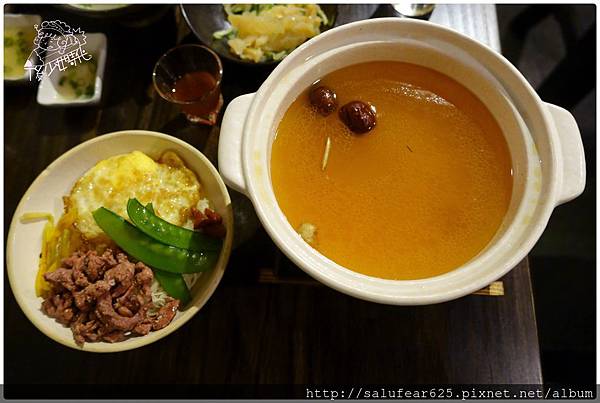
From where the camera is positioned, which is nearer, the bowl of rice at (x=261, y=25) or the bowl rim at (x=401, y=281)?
the bowl rim at (x=401, y=281)

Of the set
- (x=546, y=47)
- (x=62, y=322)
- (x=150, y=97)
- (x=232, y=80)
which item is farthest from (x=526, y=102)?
(x=546, y=47)

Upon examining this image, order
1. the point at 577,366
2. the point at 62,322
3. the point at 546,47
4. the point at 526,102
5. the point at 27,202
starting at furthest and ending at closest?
1. the point at 546,47
2. the point at 577,366
3. the point at 27,202
4. the point at 62,322
5. the point at 526,102

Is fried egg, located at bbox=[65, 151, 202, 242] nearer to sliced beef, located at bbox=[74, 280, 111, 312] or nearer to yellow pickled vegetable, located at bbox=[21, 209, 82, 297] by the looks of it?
yellow pickled vegetable, located at bbox=[21, 209, 82, 297]

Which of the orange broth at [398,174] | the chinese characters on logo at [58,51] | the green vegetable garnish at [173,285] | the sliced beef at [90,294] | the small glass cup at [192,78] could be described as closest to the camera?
the orange broth at [398,174]

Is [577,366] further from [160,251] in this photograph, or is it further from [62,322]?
[62,322]

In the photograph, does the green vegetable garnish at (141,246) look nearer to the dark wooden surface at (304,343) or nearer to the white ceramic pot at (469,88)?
the dark wooden surface at (304,343)

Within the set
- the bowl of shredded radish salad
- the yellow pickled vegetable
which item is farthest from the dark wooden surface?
the bowl of shredded radish salad

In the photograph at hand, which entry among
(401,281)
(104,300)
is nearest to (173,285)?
(104,300)

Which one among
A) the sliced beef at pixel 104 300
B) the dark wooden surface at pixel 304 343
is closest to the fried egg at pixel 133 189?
the sliced beef at pixel 104 300
